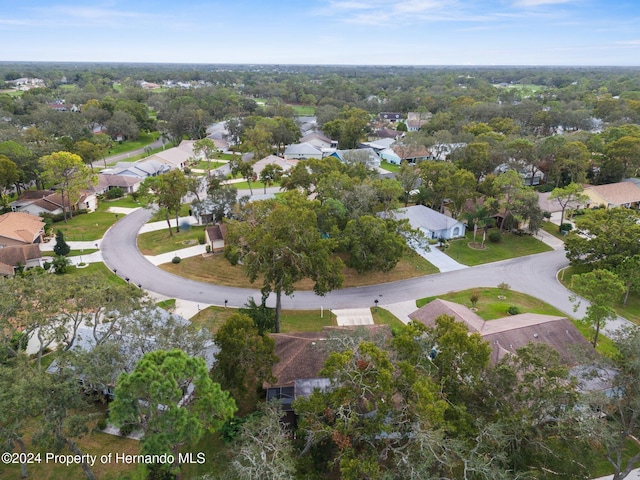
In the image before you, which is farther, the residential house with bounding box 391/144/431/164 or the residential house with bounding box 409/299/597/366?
the residential house with bounding box 391/144/431/164

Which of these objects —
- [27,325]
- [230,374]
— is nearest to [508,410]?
[230,374]

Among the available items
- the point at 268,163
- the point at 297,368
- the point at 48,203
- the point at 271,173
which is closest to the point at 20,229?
the point at 48,203

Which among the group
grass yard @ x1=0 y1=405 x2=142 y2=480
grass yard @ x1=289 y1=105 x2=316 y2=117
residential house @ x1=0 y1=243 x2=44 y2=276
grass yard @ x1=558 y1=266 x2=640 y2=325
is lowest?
grass yard @ x1=0 y1=405 x2=142 y2=480

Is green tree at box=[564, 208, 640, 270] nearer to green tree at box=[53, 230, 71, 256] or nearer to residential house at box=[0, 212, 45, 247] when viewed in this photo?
green tree at box=[53, 230, 71, 256]

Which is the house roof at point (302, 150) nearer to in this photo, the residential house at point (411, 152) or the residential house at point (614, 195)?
the residential house at point (411, 152)

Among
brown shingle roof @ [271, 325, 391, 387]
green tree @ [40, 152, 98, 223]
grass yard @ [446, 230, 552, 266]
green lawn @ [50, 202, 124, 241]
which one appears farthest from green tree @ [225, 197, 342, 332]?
green tree @ [40, 152, 98, 223]

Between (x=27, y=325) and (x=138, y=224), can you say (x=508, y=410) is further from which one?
(x=138, y=224)

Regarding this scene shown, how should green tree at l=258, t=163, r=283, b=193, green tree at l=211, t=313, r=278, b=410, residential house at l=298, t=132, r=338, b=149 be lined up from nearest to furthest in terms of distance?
green tree at l=211, t=313, r=278, b=410
green tree at l=258, t=163, r=283, b=193
residential house at l=298, t=132, r=338, b=149
